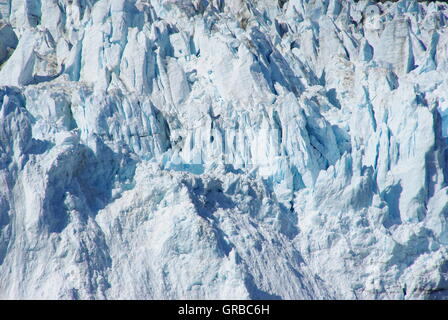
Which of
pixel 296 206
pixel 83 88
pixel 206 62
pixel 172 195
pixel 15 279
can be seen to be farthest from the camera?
pixel 206 62

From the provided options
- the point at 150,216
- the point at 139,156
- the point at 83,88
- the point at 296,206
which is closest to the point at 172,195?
the point at 150,216

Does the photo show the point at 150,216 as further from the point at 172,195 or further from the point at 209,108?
the point at 209,108

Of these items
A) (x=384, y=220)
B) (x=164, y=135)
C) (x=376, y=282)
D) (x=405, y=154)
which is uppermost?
(x=164, y=135)

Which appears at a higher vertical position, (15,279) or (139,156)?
(139,156)

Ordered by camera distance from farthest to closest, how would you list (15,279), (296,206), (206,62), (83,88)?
(206,62) → (83,88) → (296,206) → (15,279)

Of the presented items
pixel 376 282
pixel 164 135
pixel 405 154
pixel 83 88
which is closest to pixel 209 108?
pixel 164 135

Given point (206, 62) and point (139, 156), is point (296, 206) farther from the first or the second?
point (206, 62)

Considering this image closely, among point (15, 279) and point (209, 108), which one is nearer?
point (15, 279)
